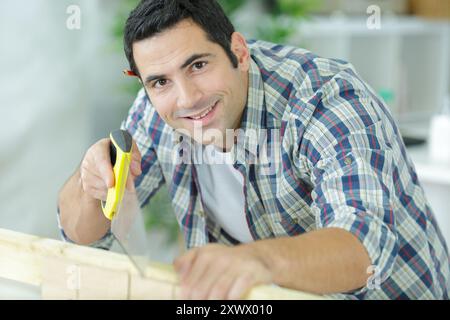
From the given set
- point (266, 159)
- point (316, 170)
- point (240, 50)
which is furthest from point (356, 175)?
point (240, 50)

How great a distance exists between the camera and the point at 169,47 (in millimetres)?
1093

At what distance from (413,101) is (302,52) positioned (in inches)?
110

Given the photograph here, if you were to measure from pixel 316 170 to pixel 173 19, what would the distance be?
1.10 ft

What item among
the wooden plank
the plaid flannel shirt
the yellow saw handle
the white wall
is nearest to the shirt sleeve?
the plaid flannel shirt

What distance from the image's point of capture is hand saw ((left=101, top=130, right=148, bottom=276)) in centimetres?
92

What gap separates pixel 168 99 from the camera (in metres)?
1.17

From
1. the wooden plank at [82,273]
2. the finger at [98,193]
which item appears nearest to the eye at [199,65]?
the finger at [98,193]

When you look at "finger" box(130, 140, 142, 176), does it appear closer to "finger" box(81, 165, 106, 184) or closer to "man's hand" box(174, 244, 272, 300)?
"finger" box(81, 165, 106, 184)

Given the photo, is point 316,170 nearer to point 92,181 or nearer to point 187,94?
point 187,94

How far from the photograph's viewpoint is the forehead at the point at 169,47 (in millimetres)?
1096

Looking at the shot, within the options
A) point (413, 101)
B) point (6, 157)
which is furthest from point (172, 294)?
point (413, 101)

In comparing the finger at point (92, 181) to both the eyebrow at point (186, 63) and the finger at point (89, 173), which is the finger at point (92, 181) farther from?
the eyebrow at point (186, 63)

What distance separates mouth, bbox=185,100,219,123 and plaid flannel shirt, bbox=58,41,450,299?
11 cm

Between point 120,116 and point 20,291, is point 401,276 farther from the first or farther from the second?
point 120,116
